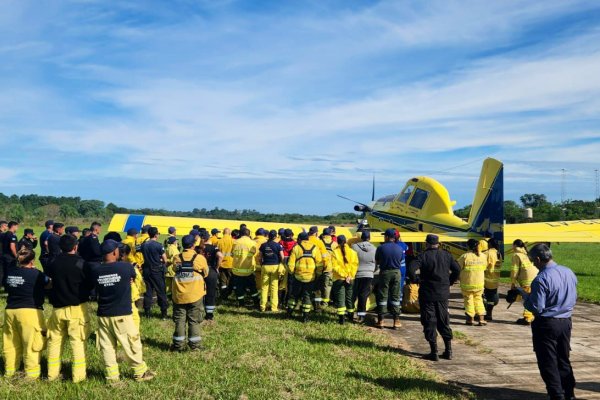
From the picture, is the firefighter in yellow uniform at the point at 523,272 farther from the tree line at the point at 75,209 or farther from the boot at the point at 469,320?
the tree line at the point at 75,209

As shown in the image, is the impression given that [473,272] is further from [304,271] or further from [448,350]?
[304,271]

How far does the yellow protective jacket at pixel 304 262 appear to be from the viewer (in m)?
10.0

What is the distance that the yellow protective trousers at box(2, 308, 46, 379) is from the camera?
621cm

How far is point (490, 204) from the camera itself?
14227mm

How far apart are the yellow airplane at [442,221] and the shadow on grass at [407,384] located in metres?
7.60

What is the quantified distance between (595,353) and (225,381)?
644 cm

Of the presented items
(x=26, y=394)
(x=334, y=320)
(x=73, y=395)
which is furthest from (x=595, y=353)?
(x=26, y=394)

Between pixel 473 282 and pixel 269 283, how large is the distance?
4.73 metres

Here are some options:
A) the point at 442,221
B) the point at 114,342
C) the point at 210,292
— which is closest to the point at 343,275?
the point at 210,292

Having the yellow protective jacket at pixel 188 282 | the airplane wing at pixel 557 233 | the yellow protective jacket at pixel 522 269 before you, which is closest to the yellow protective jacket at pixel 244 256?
the yellow protective jacket at pixel 188 282

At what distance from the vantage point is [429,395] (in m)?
5.94

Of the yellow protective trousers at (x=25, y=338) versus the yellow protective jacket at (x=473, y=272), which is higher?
the yellow protective jacket at (x=473, y=272)

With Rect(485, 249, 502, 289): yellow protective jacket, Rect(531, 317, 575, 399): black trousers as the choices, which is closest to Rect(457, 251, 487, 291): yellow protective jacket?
Rect(485, 249, 502, 289): yellow protective jacket

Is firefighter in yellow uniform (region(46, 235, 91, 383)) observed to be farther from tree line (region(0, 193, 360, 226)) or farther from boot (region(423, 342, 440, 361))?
tree line (region(0, 193, 360, 226))
